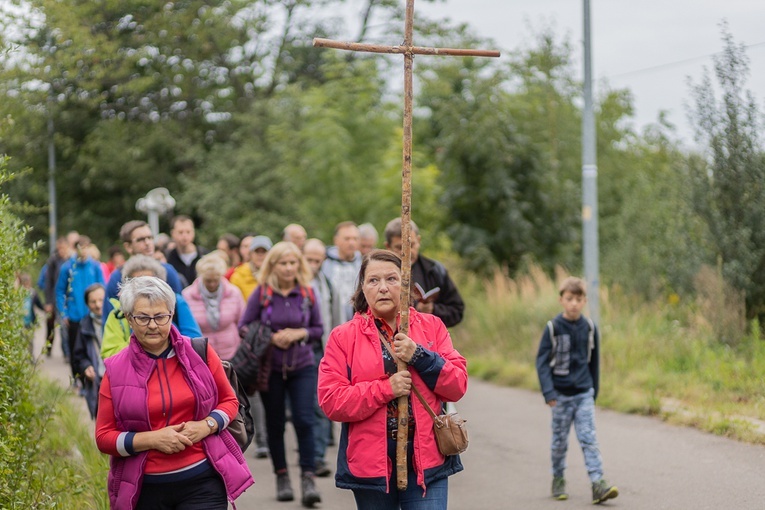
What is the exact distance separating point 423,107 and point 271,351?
66.6 ft

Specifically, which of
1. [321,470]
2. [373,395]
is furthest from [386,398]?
[321,470]

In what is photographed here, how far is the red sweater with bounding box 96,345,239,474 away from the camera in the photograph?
16.4 feet

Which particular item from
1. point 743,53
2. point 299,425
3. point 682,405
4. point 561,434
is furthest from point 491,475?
point 743,53

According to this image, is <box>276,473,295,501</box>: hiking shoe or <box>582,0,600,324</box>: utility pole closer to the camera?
<box>276,473,295,501</box>: hiking shoe

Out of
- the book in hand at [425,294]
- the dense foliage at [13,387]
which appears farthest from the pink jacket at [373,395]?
the book in hand at [425,294]

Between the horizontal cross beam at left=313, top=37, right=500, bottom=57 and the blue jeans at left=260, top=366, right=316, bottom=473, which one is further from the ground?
the horizontal cross beam at left=313, top=37, right=500, bottom=57

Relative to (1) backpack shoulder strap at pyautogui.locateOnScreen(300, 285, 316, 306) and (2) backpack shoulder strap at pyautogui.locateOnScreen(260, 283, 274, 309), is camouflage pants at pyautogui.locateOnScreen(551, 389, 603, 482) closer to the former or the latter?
(1) backpack shoulder strap at pyautogui.locateOnScreen(300, 285, 316, 306)

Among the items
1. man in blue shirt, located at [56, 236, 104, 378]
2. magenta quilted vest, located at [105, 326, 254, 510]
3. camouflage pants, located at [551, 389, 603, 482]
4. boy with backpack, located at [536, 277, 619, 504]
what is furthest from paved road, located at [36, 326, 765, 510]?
magenta quilted vest, located at [105, 326, 254, 510]

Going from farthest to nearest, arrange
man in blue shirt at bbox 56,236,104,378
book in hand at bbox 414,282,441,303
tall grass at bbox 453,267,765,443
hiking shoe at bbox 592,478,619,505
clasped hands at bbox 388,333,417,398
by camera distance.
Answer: man in blue shirt at bbox 56,236,104,378 → tall grass at bbox 453,267,765,443 → book in hand at bbox 414,282,441,303 → hiking shoe at bbox 592,478,619,505 → clasped hands at bbox 388,333,417,398

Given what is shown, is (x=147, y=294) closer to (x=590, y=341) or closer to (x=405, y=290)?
(x=405, y=290)

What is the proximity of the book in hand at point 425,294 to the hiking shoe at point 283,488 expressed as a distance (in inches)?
68.4

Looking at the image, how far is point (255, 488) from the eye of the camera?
29.3ft

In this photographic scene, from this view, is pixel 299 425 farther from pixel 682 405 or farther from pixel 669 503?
pixel 682 405

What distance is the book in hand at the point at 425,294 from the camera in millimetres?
8953
